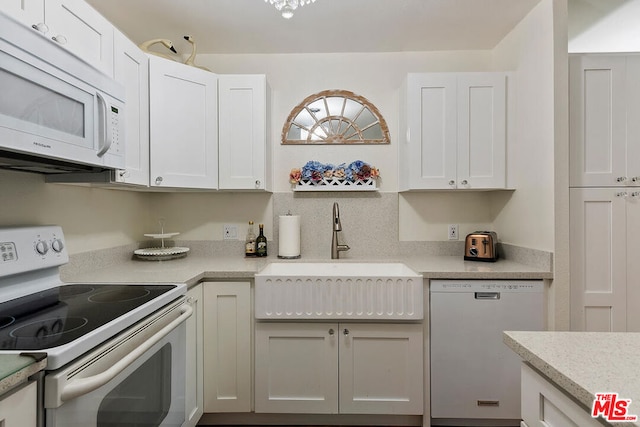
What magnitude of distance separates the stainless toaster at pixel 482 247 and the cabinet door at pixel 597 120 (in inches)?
20.9

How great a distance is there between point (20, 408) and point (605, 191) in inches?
95.4

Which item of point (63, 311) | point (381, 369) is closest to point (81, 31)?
point (63, 311)

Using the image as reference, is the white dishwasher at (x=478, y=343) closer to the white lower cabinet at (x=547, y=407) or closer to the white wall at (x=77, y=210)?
the white lower cabinet at (x=547, y=407)

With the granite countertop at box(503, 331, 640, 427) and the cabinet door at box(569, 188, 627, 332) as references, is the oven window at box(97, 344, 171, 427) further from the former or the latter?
the cabinet door at box(569, 188, 627, 332)

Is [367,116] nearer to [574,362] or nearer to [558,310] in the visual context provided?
[558,310]

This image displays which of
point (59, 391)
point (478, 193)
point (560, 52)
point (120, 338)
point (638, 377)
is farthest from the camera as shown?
point (478, 193)

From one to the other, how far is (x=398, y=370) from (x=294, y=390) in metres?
0.57

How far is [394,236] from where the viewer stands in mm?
2475

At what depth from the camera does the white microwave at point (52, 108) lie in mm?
909

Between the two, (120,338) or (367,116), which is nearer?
(120,338)

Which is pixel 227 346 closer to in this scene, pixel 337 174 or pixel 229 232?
pixel 229 232

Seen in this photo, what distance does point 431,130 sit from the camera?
2.17 m

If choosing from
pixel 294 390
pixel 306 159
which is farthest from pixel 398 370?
pixel 306 159

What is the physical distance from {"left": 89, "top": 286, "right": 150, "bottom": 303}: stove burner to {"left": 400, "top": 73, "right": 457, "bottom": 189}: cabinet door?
5.31 ft
